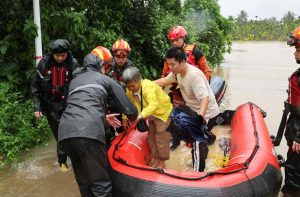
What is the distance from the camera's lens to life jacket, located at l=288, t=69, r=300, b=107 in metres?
3.36

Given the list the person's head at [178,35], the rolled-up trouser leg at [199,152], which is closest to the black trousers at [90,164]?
the rolled-up trouser leg at [199,152]

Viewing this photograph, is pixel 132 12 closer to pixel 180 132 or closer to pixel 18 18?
pixel 18 18

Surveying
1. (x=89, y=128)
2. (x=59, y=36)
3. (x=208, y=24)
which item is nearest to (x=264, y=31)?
(x=208, y=24)

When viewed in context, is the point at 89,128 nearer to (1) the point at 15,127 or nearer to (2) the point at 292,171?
(2) the point at 292,171

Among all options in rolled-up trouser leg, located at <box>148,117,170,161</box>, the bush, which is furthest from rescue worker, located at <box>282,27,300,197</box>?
the bush

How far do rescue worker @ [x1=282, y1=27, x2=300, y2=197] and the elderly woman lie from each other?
1230 mm

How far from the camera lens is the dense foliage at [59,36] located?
209 inches

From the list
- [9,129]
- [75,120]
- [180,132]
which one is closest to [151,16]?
[9,129]

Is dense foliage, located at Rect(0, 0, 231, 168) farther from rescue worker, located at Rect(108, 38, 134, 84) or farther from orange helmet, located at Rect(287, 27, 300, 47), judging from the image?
orange helmet, located at Rect(287, 27, 300, 47)

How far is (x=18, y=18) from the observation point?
5902mm

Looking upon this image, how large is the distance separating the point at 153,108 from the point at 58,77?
1.22 meters

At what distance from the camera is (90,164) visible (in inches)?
111

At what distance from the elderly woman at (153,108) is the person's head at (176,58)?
10.9 inches

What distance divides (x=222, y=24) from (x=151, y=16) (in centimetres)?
607
